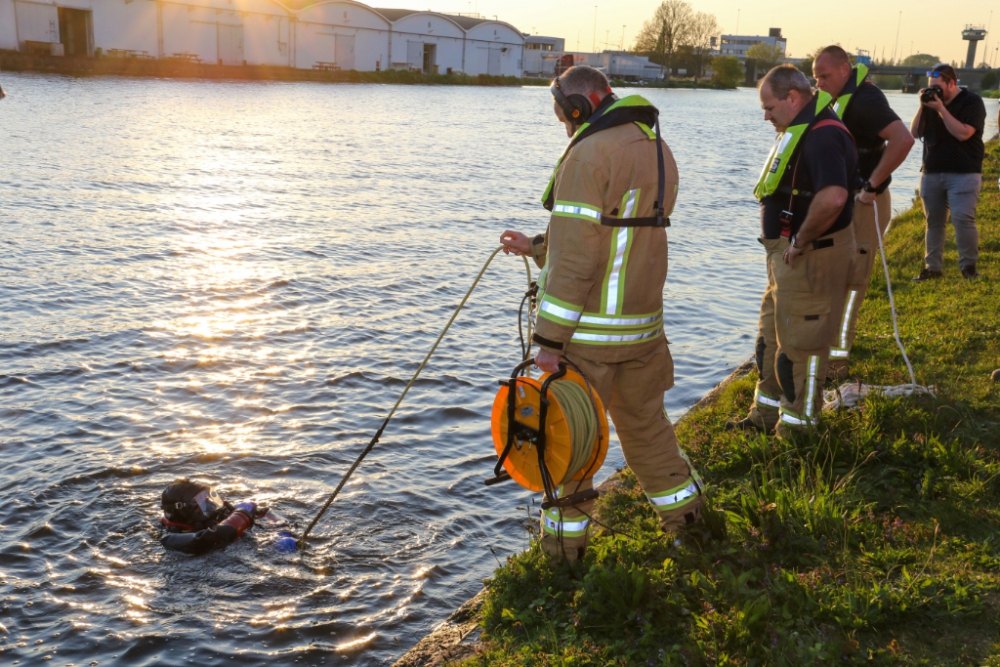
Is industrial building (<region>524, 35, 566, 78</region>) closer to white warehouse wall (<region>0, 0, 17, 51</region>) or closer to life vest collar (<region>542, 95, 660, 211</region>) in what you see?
white warehouse wall (<region>0, 0, 17, 51</region>)

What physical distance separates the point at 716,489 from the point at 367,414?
3840 mm

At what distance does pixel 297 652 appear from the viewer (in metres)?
4.56

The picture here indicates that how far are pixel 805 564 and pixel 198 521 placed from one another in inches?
143

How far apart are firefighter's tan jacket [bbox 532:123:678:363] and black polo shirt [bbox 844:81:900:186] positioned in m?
3.00

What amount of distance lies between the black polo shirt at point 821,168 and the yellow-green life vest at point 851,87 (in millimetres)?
1239

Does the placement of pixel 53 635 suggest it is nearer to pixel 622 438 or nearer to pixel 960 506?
pixel 622 438

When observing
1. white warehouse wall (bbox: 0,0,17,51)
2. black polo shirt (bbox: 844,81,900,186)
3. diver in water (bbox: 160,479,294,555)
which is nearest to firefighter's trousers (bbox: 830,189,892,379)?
black polo shirt (bbox: 844,81,900,186)

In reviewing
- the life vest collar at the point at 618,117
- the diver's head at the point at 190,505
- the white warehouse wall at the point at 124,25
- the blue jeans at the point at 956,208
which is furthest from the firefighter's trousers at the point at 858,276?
the white warehouse wall at the point at 124,25

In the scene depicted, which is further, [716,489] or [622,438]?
[716,489]

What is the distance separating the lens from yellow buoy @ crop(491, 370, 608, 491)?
3814 mm

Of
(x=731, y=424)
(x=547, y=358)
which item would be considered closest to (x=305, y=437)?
(x=731, y=424)

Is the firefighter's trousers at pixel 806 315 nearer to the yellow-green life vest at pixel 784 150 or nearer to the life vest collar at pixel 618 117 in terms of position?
the yellow-green life vest at pixel 784 150

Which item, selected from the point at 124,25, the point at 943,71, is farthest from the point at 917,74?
the point at 943,71

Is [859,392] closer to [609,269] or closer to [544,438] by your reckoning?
[609,269]
